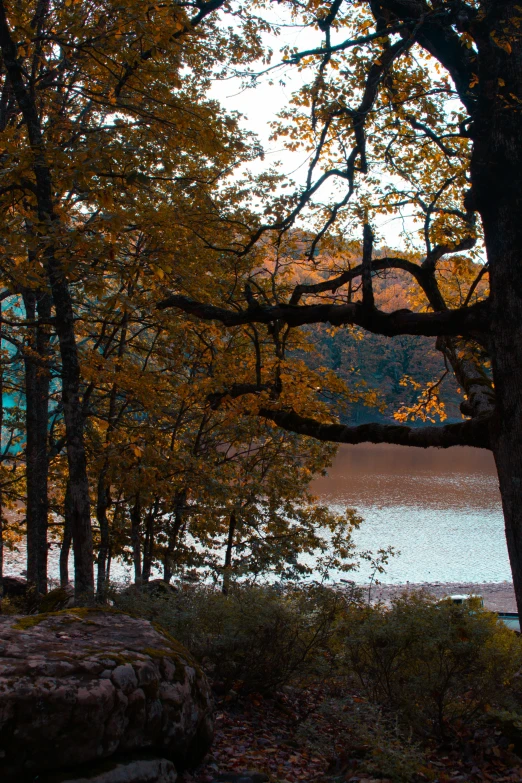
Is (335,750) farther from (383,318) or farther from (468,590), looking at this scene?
(468,590)

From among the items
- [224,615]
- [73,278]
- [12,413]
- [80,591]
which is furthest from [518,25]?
[12,413]

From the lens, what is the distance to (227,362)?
956 centimetres

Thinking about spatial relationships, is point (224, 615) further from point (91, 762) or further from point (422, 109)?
point (422, 109)

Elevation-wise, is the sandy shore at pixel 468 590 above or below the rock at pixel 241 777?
below

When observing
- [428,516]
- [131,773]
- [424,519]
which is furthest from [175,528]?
[428,516]

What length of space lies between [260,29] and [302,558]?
15.9 metres

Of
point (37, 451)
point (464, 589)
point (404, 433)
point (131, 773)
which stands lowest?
point (464, 589)

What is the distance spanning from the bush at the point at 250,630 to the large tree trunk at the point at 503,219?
78.3 inches

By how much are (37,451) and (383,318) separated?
7247mm

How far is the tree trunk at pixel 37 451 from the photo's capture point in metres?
10.4

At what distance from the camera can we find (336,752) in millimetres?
4492

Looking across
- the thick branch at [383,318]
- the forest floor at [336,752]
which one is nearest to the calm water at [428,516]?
the forest floor at [336,752]

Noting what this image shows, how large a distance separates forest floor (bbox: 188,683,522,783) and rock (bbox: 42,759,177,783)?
0.30 metres

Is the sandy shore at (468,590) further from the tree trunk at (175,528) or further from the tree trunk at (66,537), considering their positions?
the tree trunk at (175,528)
